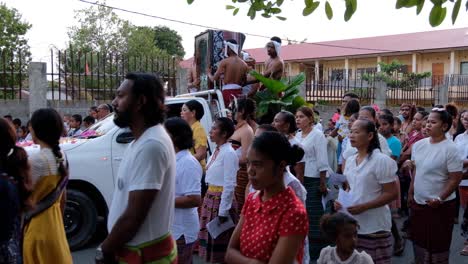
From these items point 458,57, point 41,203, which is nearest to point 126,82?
point 41,203

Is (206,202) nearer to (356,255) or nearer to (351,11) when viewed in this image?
(356,255)

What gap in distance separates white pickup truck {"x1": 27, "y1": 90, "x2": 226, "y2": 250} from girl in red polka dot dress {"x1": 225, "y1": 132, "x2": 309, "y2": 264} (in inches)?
163

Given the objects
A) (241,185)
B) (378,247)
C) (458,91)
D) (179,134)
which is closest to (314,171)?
(241,185)

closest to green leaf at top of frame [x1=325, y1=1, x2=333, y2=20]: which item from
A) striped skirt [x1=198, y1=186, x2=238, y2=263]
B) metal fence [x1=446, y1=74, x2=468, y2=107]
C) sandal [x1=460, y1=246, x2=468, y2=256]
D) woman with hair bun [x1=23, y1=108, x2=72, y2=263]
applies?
woman with hair bun [x1=23, y1=108, x2=72, y2=263]

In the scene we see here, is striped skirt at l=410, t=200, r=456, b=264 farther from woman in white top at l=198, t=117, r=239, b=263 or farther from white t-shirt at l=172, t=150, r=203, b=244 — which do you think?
white t-shirt at l=172, t=150, r=203, b=244

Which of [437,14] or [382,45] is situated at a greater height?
[382,45]

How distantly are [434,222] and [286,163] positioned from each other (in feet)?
9.28

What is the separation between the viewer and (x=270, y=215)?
249cm

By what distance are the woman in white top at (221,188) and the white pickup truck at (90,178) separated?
1683 mm

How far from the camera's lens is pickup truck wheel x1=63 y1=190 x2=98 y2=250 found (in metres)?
6.55

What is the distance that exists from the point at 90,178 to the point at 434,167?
4.12 m

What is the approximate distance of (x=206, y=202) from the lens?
17.1 ft

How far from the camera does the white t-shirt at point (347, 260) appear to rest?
12.0 feet

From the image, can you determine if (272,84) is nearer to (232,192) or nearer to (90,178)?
(90,178)
